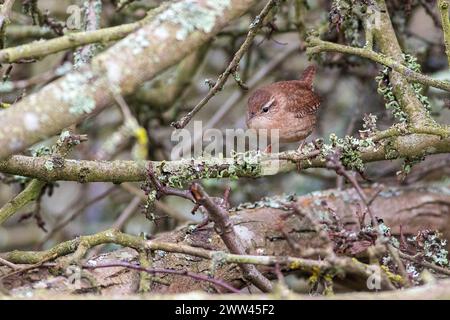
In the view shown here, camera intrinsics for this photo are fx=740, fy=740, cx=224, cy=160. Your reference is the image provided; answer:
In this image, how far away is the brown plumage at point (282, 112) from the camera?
172 inches

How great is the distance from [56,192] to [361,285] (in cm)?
325

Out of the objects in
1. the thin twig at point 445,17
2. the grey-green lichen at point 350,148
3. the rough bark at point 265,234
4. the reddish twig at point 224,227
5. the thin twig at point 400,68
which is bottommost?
the rough bark at point 265,234

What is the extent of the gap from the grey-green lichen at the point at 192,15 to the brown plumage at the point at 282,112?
6.44 ft

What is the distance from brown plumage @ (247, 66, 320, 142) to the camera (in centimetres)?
437

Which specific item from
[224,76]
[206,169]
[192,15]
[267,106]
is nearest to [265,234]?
[206,169]

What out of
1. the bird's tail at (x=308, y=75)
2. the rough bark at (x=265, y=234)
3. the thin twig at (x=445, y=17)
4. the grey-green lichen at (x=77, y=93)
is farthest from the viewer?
the bird's tail at (x=308, y=75)

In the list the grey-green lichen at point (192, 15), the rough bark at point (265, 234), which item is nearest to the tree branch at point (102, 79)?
the grey-green lichen at point (192, 15)

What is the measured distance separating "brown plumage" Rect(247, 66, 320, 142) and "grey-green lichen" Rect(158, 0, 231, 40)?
196cm

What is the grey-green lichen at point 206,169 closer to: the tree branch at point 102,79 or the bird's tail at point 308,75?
the tree branch at point 102,79

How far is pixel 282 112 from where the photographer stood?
4.40 metres

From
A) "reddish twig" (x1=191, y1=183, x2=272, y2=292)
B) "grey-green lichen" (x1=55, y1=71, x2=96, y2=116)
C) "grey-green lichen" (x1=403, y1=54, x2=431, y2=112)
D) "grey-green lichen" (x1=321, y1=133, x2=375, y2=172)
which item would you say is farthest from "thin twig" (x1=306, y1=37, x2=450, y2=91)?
"grey-green lichen" (x1=55, y1=71, x2=96, y2=116)

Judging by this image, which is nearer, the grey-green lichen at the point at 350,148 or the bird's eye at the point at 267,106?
the grey-green lichen at the point at 350,148

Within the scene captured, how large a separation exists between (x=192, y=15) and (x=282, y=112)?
2.10m
